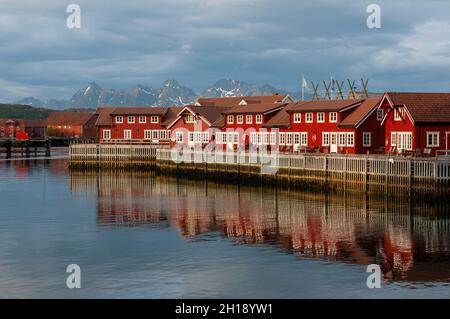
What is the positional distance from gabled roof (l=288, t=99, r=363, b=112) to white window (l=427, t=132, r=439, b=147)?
555 inches

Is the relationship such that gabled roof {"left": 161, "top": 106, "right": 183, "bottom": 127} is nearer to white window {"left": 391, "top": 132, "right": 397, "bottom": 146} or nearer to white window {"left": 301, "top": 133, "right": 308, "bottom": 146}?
white window {"left": 301, "top": 133, "right": 308, "bottom": 146}

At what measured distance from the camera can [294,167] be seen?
68.6 m

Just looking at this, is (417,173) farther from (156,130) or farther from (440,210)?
(156,130)


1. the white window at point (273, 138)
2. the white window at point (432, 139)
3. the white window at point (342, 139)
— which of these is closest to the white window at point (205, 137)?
the white window at point (273, 138)

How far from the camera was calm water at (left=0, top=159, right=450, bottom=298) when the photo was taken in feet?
92.8

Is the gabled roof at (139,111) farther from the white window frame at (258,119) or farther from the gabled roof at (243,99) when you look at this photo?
the white window frame at (258,119)

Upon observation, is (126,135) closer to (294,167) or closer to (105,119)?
(105,119)

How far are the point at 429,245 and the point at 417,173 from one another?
1757cm

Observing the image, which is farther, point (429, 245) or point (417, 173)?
point (417, 173)

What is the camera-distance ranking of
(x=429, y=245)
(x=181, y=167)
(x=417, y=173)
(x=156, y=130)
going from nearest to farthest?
(x=429, y=245)
(x=417, y=173)
(x=181, y=167)
(x=156, y=130)

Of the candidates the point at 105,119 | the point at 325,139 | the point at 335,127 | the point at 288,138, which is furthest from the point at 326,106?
the point at 105,119

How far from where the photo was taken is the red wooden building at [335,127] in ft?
242

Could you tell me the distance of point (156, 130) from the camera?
4560 inches
